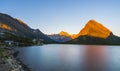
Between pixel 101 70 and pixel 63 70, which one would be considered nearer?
pixel 63 70

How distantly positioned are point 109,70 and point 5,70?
4470 cm

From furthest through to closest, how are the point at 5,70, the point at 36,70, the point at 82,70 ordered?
the point at 82,70, the point at 36,70, the point at 5,70

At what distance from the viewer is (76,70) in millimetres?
75125

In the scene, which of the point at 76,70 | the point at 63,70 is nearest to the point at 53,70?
the point at 63,70

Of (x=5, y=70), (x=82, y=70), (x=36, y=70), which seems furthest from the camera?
(x=82, y=70)

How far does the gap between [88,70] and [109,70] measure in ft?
27.4

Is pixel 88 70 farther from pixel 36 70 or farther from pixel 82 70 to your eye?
pixel 36 70

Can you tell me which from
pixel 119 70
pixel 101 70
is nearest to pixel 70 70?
pixel 101 70

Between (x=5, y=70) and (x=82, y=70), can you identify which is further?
(x=82, y=70)

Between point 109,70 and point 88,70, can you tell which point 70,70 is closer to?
point 88,70

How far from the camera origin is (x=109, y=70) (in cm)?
7775

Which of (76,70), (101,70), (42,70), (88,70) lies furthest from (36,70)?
(101,70)

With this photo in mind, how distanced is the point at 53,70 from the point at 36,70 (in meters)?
6.09

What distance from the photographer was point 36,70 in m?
71.2
